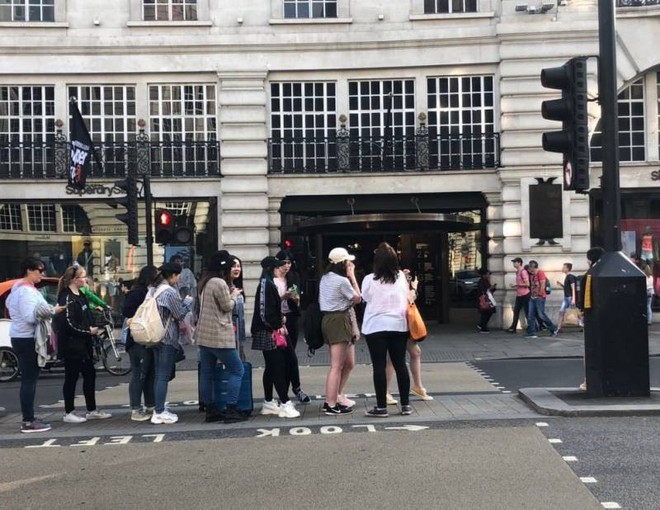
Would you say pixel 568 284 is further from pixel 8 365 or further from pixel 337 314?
pixel 8 365

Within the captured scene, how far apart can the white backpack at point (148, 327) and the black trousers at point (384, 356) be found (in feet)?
7.22

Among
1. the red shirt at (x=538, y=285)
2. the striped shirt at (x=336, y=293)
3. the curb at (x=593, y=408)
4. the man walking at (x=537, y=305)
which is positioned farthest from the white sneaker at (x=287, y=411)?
the red shirt at (x=538, y=285)

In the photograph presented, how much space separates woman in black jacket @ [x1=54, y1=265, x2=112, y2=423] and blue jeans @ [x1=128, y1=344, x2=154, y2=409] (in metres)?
0.50

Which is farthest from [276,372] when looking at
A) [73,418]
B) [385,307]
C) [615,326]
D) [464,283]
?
[464,283]

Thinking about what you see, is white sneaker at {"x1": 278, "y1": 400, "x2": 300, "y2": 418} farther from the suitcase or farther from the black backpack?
the black backpack

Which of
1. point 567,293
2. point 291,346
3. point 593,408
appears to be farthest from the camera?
point 567,293

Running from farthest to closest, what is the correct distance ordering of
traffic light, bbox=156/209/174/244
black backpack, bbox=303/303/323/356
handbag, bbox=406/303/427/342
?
traffic light, bbox=156/209/174/244 → handbag, bbox=406/303/427/342 → black backpack, bbox=303/303/323/356

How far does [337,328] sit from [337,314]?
15 cm

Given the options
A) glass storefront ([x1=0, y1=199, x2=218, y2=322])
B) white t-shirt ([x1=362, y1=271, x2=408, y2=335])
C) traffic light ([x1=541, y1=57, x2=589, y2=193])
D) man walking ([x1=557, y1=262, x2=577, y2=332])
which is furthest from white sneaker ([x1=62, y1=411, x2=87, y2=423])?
man walking ([x1=557, y1=262, x2=577, y2=332])

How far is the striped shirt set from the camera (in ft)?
27.3

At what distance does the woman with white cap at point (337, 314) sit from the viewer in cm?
837

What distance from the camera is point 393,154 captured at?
19969 millimetres

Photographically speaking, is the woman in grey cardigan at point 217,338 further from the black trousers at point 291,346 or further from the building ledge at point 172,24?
the building ledge at point 172,24

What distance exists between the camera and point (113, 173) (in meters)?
20.0
